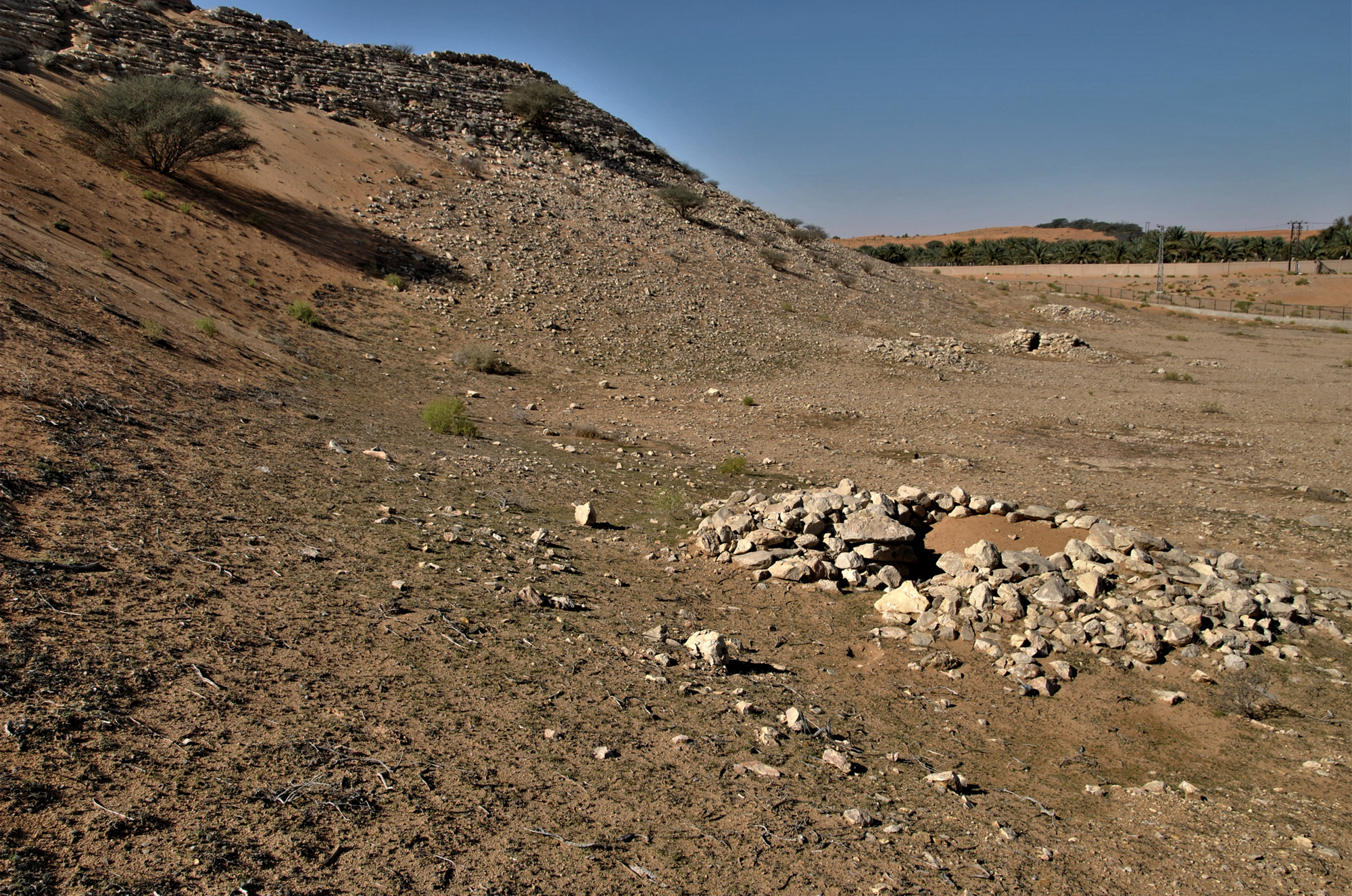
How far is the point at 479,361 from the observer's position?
16.6 metres

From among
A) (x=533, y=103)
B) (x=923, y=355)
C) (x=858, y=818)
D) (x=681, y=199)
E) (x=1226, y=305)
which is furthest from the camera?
(x=1226, y=305)

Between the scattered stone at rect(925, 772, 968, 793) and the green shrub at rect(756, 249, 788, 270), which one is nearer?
the scattered stone at rect(925, 772, 968, 793)

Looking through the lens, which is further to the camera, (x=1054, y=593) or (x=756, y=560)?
(x=756, y=560)

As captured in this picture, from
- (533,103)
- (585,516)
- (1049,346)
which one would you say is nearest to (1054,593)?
(585,516)

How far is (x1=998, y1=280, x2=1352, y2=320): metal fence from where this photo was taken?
42.7 m

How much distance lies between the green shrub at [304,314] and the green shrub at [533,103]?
2225 centimetres

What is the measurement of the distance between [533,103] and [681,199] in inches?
351

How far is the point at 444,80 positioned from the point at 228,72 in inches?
418

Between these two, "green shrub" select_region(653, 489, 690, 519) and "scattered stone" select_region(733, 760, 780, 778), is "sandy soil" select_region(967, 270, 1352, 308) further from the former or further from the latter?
"scattered stone" select_region(733, 760, 780, 778)

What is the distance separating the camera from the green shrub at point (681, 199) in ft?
106

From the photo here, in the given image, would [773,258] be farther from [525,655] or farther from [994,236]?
[994,236]

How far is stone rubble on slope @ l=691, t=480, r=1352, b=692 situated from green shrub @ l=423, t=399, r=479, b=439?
4974 mm

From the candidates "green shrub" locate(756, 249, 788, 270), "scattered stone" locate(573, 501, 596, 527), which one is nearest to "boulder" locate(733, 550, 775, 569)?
"scattered stone" locate(573, 501, 596, 527)

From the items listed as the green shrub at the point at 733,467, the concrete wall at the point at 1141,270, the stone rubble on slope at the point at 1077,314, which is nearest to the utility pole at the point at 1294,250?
the concrete wall at the point at 1141,270
